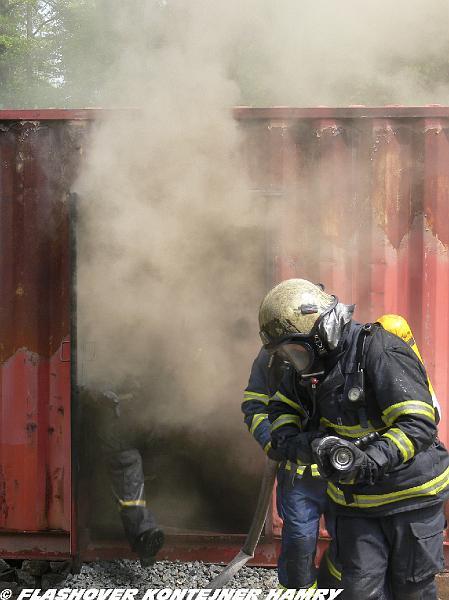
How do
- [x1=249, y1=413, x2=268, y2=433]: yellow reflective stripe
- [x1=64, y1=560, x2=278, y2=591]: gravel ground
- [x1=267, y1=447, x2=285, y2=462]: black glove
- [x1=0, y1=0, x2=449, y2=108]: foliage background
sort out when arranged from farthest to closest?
1. [x1=0, y1=0, x2=449, y2=108]: foliage background
2. [x1=64, y1=560, x2=278, y2=591]: gravel ground
3. [x1=249, y1=413, x2=268, y2=433]: yellow reflective stripe
4. [x1=267, y1=447, x2=285, y2=462]: black glove

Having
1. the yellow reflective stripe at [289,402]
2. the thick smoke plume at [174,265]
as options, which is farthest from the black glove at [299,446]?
the thick smoke plume at [174,265]

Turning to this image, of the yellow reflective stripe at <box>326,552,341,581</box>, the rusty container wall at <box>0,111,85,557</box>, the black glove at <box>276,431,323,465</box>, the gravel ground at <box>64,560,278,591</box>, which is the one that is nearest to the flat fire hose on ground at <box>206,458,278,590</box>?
the gravel ground at <box>64,560,278,591</box>

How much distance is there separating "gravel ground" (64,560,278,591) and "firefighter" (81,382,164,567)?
0.33 feet

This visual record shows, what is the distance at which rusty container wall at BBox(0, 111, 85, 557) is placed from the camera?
4.02 m

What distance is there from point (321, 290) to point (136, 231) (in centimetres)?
186

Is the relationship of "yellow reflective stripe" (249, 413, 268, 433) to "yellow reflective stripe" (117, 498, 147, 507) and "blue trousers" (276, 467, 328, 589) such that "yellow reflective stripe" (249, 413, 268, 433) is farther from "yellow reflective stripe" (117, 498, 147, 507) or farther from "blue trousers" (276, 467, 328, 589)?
"yellow reflective stripe" (117, 498, 147, 507)

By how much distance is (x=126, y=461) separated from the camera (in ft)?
12.8

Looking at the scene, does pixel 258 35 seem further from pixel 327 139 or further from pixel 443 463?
pixel 443 463

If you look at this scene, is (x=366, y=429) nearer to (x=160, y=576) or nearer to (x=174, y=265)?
(x=174, y=265)

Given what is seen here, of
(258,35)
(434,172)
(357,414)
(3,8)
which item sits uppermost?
(3,8)

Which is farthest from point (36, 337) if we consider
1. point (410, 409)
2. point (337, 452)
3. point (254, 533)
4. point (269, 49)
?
point (269, 49)

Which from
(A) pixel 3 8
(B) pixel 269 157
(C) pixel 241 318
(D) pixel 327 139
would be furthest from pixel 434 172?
(A) pixel 3 8

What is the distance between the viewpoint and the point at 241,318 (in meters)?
3.97

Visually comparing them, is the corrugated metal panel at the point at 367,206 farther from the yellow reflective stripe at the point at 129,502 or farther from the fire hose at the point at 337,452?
the fire hose at the point at 337,452
